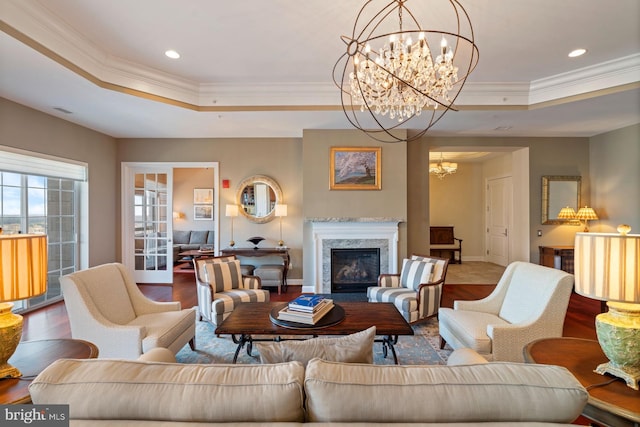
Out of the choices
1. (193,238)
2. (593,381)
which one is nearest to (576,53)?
(593,381)

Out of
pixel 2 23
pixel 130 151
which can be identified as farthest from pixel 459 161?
pixel 2 23

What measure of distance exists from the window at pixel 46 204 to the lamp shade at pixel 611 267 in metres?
5.19

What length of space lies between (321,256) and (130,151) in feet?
13.2

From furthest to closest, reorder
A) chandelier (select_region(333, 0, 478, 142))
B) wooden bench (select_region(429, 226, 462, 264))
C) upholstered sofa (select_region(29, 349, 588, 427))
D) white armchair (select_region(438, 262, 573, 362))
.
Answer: wooden bench (select_region(429, 226, 462, 264))
white armchair (select_region(438, 262, 573, 362))
chandelier (select_region(333, 0, 478, 142))
upholstered sofa (select_region(29, 349, 588, 427))

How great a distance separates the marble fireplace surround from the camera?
4.75 metres

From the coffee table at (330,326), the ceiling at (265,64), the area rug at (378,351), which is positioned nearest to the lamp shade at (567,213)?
the ceiling at (265,64)

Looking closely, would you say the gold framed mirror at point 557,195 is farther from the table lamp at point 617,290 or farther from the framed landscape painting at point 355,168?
the table lamp at point 617,290

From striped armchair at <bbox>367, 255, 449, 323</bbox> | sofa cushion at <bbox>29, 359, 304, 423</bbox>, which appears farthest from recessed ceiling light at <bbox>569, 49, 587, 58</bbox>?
sofa cushion at <bbox>29, 359, 304, 423</bbox>

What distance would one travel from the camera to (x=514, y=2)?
2.31 m

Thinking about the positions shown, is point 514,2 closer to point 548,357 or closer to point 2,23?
point 548,357

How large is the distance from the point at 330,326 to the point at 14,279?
1813mm

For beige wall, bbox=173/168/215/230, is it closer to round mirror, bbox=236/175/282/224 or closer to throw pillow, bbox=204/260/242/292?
round mirror, bbox=236/175/282/224

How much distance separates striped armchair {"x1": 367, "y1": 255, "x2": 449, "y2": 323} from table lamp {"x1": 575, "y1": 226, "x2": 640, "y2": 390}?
6.38ft

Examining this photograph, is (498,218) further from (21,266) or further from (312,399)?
(21,266)
